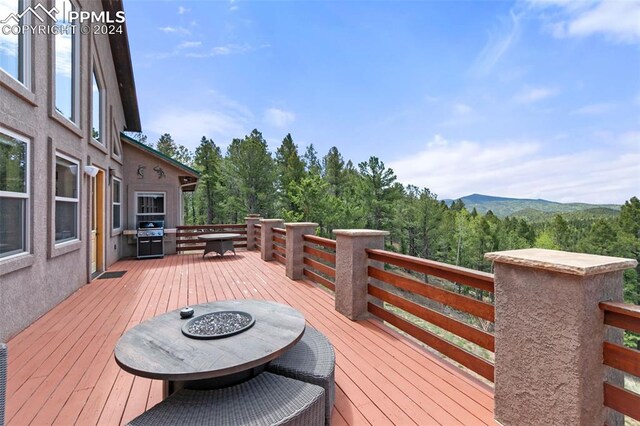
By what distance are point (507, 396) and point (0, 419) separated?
2568 millimetres

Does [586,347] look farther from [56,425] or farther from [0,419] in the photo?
[56,425]

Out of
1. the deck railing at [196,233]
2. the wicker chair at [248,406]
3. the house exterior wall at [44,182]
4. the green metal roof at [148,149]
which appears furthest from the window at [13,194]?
the green metal roof at [148,149]

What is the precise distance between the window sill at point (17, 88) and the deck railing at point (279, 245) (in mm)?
4921

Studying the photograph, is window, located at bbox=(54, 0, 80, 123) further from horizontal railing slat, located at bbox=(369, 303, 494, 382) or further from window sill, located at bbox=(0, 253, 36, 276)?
horizontal railing slat, located at bbox=(369, 303, 494, 382)

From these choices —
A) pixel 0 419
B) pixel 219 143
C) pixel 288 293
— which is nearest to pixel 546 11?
pixel 288 293

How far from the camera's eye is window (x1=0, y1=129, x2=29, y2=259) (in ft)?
10.4

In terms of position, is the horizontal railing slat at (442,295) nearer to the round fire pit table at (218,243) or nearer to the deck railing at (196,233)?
the round fire pit table at (218,243)

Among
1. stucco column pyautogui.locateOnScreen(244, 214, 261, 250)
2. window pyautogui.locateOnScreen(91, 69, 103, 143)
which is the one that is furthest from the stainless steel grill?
window pyautogui.locateOnScreen(91, 69, 103, 143)

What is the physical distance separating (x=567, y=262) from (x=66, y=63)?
7.00m

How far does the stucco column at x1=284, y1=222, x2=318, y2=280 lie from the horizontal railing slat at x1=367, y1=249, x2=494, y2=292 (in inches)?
103

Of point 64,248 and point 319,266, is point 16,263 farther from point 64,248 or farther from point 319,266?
point 319,266

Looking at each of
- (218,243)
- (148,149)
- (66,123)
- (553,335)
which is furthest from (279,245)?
(553,335)

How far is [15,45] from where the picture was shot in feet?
11.3

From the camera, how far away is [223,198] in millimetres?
28094
